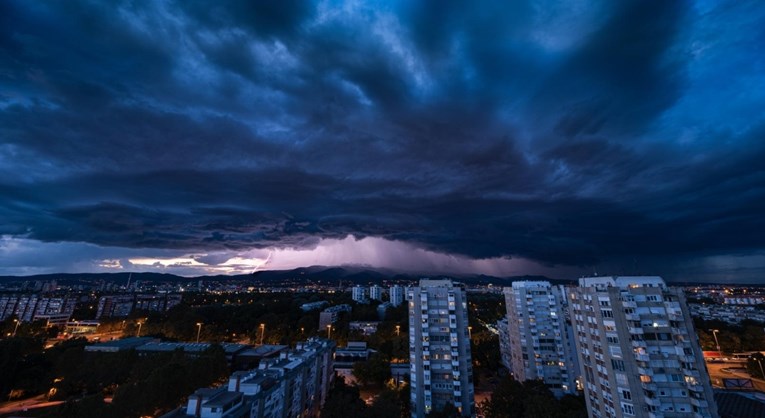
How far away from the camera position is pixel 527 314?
69.6m

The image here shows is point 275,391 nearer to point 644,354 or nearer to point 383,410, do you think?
point 383,410

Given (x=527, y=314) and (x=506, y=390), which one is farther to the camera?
(x=527, y=314)

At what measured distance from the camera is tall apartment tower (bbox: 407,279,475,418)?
174ft

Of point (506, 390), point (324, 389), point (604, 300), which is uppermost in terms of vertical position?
point (604, 300)

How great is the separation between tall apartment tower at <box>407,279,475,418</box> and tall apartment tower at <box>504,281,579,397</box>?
2017 cm

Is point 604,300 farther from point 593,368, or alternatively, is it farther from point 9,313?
point 9,313

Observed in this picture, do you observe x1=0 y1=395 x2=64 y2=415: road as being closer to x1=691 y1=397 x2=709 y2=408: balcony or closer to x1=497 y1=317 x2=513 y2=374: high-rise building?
x1=691 y1=397 x2=709 y2=408: balcony

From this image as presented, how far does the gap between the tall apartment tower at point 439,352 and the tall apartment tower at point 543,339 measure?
20.2 metres

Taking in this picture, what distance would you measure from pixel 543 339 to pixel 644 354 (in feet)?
112

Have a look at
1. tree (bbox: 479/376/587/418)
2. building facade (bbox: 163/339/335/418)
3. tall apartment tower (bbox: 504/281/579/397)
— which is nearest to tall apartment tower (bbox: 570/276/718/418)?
tree (bbox: 479/376/587/418)

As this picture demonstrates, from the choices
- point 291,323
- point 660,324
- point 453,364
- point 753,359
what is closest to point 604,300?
point 660,324

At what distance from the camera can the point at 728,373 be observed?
73.2 m

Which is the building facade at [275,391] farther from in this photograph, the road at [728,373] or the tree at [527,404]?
the road at [728,373]

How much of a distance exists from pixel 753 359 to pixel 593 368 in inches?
2573
